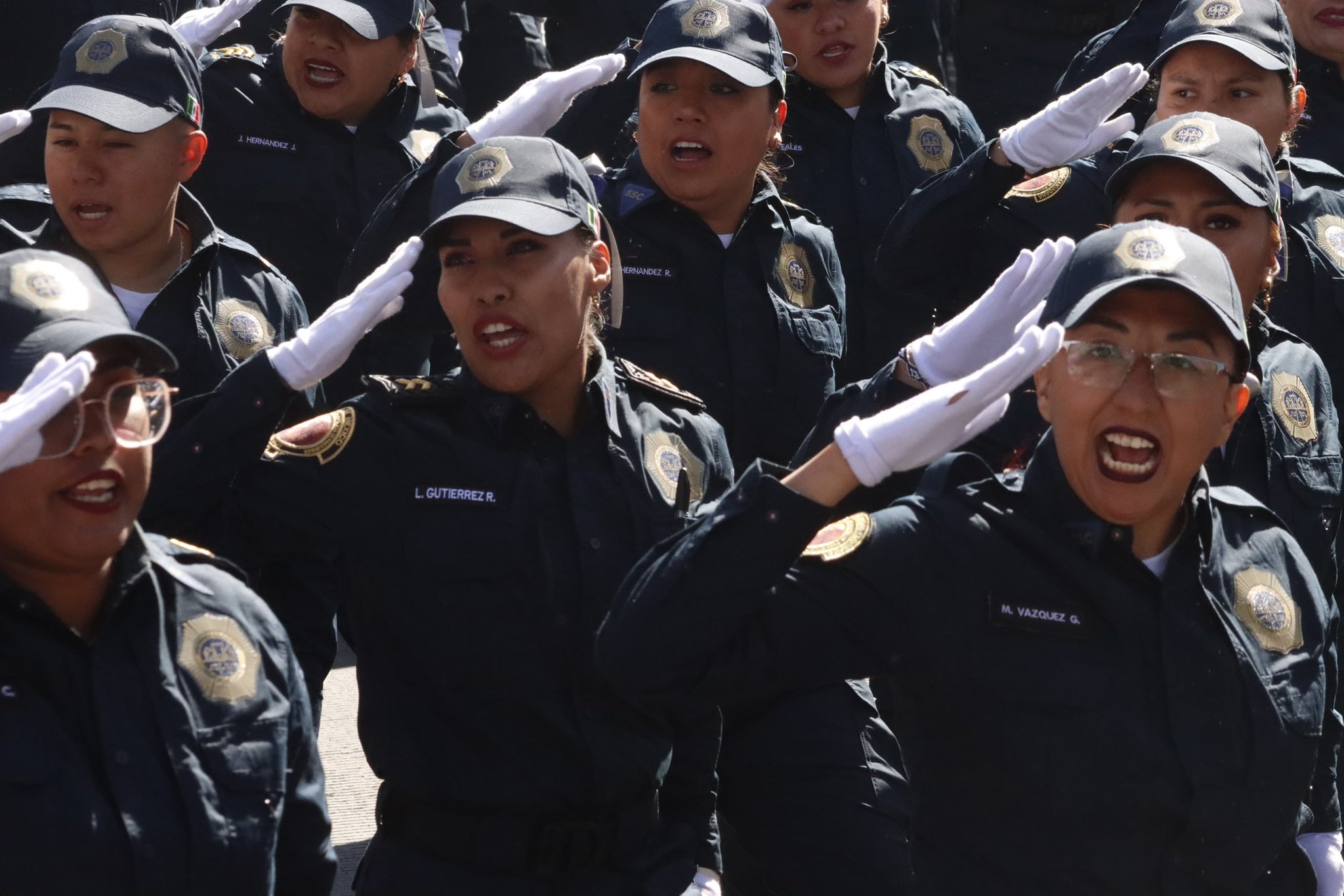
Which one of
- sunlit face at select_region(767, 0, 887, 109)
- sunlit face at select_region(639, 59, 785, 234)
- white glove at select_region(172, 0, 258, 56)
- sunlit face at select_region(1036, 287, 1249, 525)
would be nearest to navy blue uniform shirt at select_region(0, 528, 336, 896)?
sunlit face at select_region(1036, 287, 1249, 525)

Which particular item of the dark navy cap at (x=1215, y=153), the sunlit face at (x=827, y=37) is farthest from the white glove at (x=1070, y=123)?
the sunlit face at (x=827, y=37)

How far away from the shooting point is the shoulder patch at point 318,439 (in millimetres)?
3541

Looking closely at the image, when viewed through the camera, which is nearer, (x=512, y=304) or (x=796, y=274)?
(x=512, y=304)

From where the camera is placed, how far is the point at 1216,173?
13.9 feet

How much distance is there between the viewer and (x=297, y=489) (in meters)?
3.54

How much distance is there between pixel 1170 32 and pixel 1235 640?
102 inches

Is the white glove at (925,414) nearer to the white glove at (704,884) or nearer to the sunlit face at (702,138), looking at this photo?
the white glove at (704,884)

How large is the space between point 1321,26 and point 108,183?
3858mm

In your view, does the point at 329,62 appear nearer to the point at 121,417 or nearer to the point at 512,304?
the point at 512,304

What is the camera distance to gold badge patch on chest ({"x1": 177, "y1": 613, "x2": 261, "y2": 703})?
114 inches

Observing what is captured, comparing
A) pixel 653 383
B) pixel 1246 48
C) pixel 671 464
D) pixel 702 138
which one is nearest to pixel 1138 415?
pixel 671 464

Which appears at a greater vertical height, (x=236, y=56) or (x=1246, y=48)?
(x=1246, y=48)

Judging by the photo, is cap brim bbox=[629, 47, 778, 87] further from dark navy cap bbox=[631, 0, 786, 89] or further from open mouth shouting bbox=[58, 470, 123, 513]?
open mouth shouting bbox=[58, 470, 123, 513]

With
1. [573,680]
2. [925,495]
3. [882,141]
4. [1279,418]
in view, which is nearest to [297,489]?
[573,680]
